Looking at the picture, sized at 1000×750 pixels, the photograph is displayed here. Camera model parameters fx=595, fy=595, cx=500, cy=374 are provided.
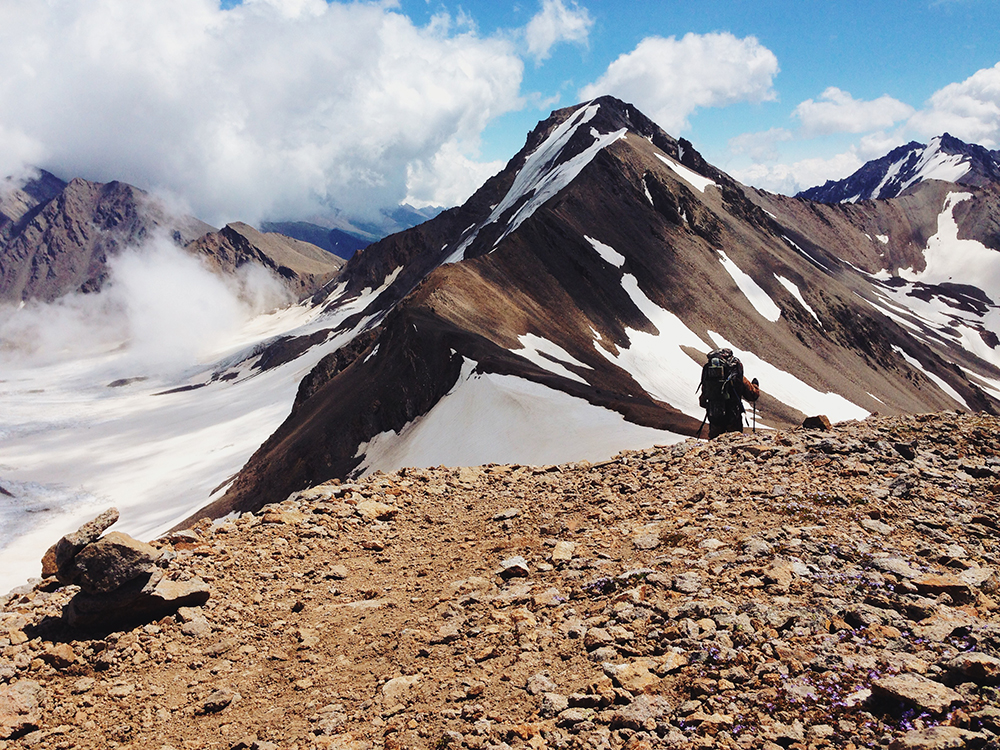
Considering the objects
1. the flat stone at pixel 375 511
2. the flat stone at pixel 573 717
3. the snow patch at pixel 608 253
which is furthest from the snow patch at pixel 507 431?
the snow patch at pixel 608 253

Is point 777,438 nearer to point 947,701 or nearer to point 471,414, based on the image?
point 947,701

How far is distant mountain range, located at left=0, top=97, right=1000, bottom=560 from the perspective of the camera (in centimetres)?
3512

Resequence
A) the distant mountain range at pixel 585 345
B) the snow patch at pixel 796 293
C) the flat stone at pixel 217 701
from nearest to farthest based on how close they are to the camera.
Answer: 1. the flat stone at pixel 217 701
2. the distant mountain range at pixel 585 345
3. the snow patch at pixel 796 293

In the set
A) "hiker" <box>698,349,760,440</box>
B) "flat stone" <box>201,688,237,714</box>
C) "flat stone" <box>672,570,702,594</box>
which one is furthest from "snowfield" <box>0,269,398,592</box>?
"flat stone" <box>672,570,702,594</box>

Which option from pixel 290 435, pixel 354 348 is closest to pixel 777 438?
pixel 290 435

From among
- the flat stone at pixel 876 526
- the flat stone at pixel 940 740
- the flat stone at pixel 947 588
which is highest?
the flat stone at pixel 876 526

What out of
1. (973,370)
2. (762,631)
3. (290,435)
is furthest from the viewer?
(973,370)

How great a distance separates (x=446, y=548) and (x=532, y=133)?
184 meters

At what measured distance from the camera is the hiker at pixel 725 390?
17800mm

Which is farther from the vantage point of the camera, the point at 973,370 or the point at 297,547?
the point at 973,370

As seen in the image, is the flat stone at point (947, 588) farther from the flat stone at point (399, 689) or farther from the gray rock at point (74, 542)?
the gray rock at point (74, 542)

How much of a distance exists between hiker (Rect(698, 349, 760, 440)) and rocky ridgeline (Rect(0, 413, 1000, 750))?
19.8 feet

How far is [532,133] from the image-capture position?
17788cm

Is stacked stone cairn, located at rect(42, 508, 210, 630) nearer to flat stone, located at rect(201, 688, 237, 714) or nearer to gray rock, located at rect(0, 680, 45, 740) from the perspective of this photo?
gray rock, located at rect(0, 680, 45, 740)
